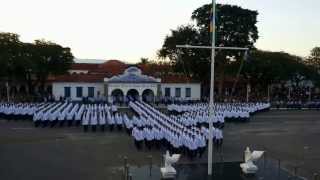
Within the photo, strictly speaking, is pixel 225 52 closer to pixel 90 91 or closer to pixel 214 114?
pixel 90 91

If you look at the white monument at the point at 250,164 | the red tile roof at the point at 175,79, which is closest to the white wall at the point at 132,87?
the red tile roof at the point at 175,79

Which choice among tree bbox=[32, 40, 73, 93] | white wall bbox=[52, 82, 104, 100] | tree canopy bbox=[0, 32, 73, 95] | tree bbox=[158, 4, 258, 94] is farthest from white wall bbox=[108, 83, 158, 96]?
tree bbox=[32, 40, 73, 93]

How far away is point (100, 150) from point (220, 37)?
1232 inches

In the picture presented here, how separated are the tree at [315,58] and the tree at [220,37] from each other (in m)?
16.2

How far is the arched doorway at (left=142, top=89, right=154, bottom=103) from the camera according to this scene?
48572mm

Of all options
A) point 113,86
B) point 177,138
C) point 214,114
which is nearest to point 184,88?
point 113,86

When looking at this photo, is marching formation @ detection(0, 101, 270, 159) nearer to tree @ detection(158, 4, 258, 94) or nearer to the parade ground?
the parade ground

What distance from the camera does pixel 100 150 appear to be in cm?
1956

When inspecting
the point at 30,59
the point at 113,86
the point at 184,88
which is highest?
the point at 30,59

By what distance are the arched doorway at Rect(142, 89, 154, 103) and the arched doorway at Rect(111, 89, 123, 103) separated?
2603 millimetres

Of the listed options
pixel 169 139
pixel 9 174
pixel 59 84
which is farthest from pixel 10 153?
pixel 59 84

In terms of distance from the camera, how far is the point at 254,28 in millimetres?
50719

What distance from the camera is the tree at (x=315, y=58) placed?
62478mm

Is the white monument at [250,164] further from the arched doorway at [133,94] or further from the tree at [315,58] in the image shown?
the tree at [315,58]
